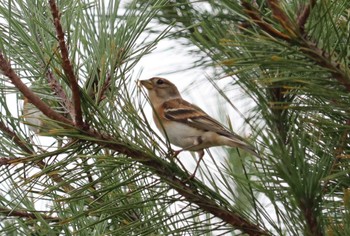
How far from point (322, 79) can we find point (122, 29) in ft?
2.74

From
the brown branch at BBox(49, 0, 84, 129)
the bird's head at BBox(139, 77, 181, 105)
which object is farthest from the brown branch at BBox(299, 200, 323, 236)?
the bird's head at BBox(139, 77, 181, 105)

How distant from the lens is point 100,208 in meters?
2.46

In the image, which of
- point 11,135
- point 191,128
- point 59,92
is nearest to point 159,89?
point 191,128

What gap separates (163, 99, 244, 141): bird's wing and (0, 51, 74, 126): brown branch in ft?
4.38

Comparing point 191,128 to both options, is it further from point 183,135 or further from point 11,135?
point 11,135

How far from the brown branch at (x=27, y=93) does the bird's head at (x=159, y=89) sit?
1.98m

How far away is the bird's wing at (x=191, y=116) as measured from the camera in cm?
357

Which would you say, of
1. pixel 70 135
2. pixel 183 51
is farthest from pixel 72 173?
pixel 183 51

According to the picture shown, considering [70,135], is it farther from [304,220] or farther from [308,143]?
[308,143]

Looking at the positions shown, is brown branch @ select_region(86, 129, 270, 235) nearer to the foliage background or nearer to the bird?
the foliage background

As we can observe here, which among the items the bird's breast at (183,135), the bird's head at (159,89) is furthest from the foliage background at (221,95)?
the bird's head at (159,89)

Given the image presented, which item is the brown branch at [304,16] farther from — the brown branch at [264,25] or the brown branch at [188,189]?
the brown branch at [188,189]

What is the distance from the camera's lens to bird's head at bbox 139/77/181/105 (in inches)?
168

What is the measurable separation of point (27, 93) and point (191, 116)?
163cm
